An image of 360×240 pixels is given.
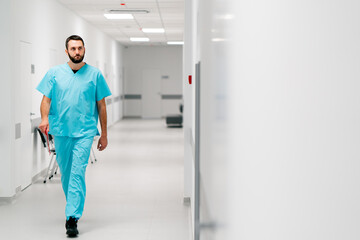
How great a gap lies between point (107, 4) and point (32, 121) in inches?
122

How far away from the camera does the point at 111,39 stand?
1598cm

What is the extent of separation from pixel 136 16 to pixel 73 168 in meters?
6.89

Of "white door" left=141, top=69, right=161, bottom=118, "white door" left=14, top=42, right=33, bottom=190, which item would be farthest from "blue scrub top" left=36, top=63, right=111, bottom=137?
"white door" left=141, top=69, right=161, bottom=118

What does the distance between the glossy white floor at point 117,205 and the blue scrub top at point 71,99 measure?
2.94ft

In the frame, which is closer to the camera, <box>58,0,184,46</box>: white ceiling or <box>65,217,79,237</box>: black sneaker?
<box>65,217,79,237</box>: black sneaker

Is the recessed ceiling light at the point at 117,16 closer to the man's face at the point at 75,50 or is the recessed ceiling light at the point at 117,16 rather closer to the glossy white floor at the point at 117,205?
the glossy white floor at the point at 117,205

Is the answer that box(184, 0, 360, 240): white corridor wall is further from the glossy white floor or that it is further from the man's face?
the man's face

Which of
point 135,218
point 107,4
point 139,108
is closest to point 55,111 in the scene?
point 135,218

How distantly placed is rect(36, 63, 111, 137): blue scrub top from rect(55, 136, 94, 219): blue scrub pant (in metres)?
0.08

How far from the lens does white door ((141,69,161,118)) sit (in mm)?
19781

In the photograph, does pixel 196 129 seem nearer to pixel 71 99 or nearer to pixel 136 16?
pixel 71 99

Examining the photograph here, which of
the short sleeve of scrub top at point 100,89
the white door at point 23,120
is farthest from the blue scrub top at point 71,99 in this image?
the white door at point 23,120

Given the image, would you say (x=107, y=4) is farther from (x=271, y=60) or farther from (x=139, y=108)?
(x=139, y=108)

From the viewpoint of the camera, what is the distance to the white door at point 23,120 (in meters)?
5.92
